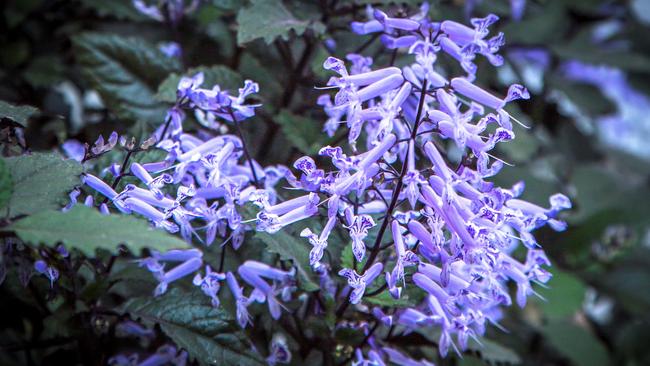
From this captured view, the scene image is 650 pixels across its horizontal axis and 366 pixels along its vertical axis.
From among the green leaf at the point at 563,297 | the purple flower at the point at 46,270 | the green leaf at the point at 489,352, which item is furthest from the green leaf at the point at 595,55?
the purple flower at the point at 46,270

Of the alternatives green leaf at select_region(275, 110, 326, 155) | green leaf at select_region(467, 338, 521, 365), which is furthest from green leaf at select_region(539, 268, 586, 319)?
green leaf at select_region(275, 110, 326, 155)

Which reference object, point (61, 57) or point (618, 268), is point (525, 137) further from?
point (61, 57)

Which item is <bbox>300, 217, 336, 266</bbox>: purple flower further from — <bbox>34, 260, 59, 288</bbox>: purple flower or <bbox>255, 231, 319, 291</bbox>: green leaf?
<bbox>34, 260, 59, 288</bbox>: purple flower

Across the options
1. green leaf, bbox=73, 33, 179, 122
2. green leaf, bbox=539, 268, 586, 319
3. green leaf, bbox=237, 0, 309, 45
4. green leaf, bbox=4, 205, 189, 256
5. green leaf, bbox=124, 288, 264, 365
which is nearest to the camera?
green leaf, bbox=4, 205, 189, 256

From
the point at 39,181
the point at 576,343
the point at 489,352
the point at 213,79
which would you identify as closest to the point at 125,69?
the point at 213,79

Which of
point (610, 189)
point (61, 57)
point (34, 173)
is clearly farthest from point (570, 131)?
point (34, 173)

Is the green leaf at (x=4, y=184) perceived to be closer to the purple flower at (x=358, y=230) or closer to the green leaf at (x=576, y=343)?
the purple flower at (x=358, y=230)
